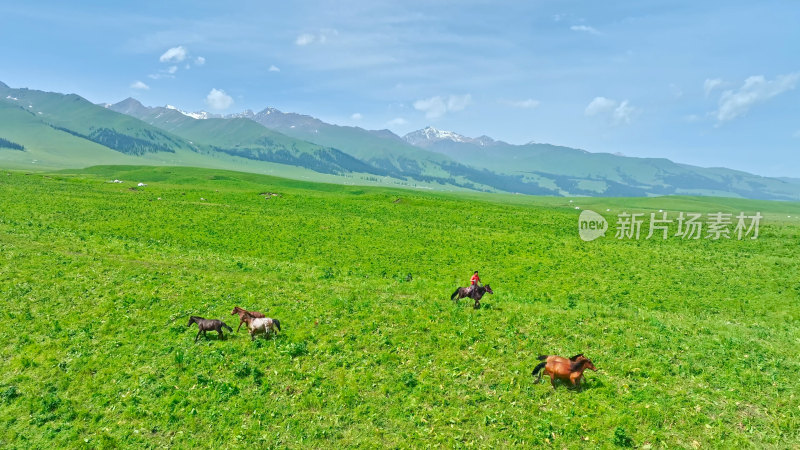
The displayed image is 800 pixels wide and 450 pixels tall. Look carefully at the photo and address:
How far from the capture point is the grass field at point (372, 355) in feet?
46.4

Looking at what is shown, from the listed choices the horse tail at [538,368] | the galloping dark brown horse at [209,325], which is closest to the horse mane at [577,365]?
the horse tail at [538,368]

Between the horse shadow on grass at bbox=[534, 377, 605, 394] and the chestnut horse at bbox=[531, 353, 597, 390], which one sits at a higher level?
the chestnut horse at bbox=[531, 353, 597, 390]

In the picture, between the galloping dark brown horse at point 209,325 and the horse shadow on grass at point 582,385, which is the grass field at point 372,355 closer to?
the horse shadow on grass at point 582,385

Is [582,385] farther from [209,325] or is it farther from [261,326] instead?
[209,325]

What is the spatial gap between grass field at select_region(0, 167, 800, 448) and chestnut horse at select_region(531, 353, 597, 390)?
23.4 inches

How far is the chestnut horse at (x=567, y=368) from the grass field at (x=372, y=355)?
0.59m

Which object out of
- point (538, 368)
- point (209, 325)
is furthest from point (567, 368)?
point (209, 325)

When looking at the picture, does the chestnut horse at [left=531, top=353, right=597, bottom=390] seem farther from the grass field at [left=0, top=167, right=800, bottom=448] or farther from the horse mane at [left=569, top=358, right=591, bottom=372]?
the grass field at [left=0, top=167, right=800, bottom=448]

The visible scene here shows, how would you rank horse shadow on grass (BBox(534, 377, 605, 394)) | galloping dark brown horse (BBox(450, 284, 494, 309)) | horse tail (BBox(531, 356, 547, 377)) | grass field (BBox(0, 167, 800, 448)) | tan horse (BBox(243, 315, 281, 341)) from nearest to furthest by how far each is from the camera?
grass field (BBox(0, 167, 800, 448)) < horse shadow on grass (BBox(534, 377, 605, 394)) < horse tail (BBox(531, 356, 547, 377)) < tan horse (BBox(243, 315, 281, 341)) < galloping dark brown horse (BBox(450, 284, 494, 309))

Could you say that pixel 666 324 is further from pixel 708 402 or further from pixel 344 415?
pixel 344 415

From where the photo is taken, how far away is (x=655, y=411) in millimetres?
14258

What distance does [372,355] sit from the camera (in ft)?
60.8

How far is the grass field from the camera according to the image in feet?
46.4

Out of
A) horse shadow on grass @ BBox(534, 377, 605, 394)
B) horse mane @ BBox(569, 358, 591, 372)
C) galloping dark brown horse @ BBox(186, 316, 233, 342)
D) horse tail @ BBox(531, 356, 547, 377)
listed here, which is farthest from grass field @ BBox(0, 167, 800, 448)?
horse mane @ BBox(569, 358, 591, 372)
